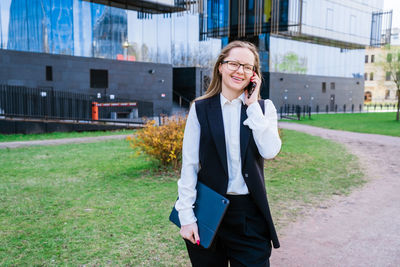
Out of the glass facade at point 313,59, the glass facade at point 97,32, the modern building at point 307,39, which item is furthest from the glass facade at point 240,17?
the glass facade at point 313,59

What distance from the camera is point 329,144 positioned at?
1403 centimetres

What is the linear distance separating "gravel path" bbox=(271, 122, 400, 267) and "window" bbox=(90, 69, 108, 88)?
68.6ft

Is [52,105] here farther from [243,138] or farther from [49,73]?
[243,138]

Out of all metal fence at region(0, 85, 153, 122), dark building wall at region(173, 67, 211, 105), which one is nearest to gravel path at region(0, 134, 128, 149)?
metal fence at region(0, 85, 153, 122)

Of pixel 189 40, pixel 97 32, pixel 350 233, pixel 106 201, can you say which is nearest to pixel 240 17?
pixel 189 40

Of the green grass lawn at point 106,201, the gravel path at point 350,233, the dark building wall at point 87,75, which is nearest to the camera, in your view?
the gravel path at point 350,233

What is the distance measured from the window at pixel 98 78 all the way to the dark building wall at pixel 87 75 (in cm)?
25

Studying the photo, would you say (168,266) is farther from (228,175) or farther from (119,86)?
(119,86)

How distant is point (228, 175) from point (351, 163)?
8.93 meters

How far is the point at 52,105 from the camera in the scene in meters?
21.2

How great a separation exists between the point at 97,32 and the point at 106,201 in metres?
22.6

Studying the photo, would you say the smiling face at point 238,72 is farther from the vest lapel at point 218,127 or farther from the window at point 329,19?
the window at point 329,19

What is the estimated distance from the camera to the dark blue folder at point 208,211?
6.62 ft

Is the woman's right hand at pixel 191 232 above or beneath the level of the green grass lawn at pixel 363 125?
above
